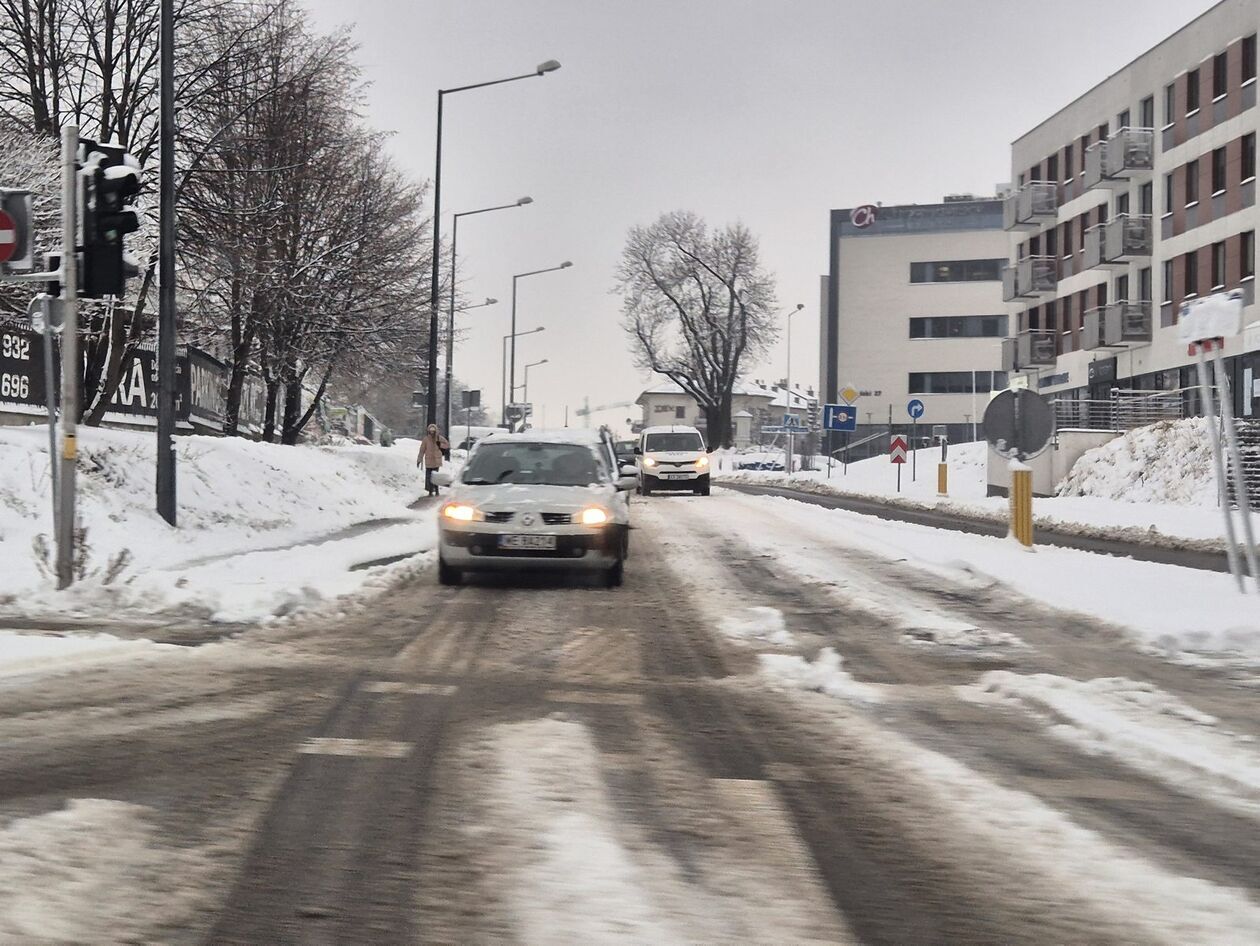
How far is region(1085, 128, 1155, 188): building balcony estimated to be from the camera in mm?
42750

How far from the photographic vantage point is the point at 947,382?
80125 mm

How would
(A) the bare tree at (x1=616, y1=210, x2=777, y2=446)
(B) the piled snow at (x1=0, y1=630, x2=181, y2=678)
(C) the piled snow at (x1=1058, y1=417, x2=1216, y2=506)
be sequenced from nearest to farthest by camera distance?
(B) the piled snow at (x1=0, y1=630, x2=181, y2=678), (C) the piled snow at (x1=1058, y1=417, x2=1216, y2=506), (A) the bare tree at (x1=616, y1=210, x2=777, y2=446)

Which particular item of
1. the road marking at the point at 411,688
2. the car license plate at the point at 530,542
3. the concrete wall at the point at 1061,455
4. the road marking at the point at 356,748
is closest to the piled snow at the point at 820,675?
the road marking at the point at 411,688

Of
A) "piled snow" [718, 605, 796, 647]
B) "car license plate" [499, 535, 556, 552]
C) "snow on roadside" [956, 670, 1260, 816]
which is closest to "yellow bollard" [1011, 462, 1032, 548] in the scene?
"car license plate" [499, 535, 556, 552]

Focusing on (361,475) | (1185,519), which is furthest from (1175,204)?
(361,475)

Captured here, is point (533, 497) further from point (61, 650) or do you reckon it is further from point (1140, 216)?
point (1140, 216)

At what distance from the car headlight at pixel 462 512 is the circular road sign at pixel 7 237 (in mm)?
4216

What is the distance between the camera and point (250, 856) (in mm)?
4020

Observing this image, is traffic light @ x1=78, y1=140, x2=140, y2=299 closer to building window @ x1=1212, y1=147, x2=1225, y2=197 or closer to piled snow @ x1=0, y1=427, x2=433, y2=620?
piled snow @ x1=0, y1=427, x2=433, y2=620

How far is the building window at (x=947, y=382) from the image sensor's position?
79812 mm

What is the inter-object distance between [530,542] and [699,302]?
6391cm

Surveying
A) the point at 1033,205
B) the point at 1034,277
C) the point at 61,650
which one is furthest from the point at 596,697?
the point at 1034,277

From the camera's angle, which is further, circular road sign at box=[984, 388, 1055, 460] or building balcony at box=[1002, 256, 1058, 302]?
building balcony at box=[1002, 256, 1058, 302]

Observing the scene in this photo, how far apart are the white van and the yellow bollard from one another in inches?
818
